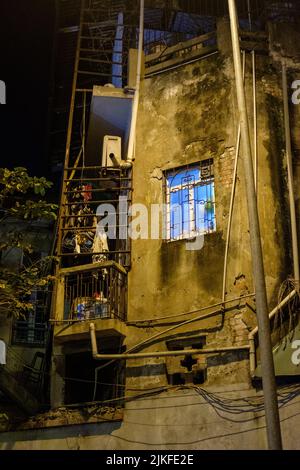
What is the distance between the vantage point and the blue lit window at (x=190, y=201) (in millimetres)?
10570

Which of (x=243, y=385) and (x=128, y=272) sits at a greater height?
(x=128, y=272)

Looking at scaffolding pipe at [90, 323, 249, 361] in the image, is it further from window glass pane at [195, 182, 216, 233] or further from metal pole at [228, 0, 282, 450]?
metal pole at [228, 0, 282, 450]

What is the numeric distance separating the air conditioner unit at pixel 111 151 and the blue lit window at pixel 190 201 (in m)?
1.38

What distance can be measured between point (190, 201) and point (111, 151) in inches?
103

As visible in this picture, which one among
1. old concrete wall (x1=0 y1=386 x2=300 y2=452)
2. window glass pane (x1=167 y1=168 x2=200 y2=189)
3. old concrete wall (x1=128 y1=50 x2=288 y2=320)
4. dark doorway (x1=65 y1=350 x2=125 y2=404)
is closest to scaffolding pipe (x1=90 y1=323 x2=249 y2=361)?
old concrete wall (x1=0 y1=386 x2=300 y2=452)

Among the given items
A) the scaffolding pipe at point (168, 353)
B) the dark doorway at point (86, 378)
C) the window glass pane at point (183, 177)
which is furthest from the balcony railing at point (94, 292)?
the window glass pane at point (183, 177)

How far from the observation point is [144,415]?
371 inches

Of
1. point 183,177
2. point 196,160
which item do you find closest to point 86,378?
point 183,177

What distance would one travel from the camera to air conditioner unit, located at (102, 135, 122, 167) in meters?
12.0

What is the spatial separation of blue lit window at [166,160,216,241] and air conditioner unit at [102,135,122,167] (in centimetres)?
138
